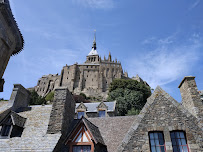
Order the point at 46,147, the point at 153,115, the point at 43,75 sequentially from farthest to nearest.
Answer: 1. the point at 43,75
2. the point at 46,147
3. the point at 153,115

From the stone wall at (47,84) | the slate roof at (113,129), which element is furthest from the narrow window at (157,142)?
the stone wall at (47,84)

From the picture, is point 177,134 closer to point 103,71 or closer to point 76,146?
point 76,146

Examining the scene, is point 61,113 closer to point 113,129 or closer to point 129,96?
point 113,129

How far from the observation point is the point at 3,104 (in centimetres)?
1331

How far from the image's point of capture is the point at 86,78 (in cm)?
7656

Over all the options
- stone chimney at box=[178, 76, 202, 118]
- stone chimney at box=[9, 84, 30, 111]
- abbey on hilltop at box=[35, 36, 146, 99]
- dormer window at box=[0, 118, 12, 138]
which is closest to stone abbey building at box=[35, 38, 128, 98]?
abbey on hilltop at box=[35, 36, 146, 99]

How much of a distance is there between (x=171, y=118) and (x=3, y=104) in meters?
12.8

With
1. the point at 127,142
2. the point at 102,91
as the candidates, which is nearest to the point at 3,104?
the point at 127,142

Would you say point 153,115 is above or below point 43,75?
below

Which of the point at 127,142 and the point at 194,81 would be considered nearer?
the point at 127,142

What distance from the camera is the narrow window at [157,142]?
6.83m

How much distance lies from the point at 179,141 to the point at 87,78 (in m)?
70.3

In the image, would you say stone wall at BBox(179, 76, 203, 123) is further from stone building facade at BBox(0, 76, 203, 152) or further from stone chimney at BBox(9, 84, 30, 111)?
stone chimney at BBox(9, 84, 30, 111)

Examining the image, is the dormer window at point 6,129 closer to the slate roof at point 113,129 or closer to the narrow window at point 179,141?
the slate roof at point 113,129
